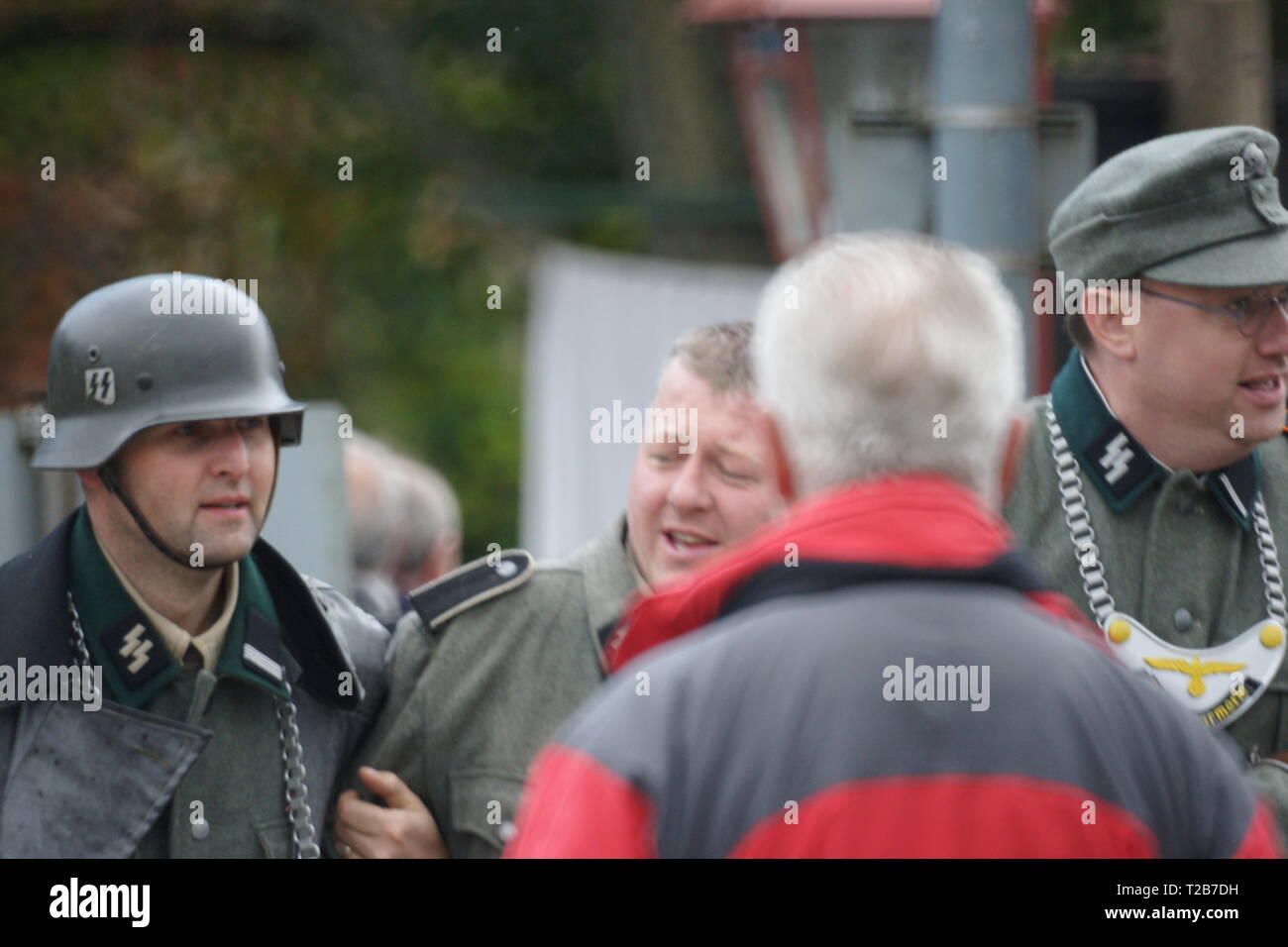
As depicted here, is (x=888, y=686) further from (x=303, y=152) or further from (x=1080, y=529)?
(x=303, y=152)

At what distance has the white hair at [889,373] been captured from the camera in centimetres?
220

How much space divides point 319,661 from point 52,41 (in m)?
11.2

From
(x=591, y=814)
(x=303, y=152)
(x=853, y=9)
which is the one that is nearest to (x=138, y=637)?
(x=591, y=814)

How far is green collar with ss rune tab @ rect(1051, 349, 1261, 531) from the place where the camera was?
142 inches

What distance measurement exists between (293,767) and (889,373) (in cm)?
171

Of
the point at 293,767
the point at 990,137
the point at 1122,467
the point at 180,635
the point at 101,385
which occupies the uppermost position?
the point at 990,137

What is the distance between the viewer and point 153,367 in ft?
12.2

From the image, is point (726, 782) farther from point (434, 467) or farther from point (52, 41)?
point (434, 467)

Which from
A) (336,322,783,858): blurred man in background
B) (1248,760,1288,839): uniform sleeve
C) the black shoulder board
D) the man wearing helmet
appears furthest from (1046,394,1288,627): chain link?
the man wearing helmet

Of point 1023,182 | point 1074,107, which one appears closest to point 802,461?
point 1023,182

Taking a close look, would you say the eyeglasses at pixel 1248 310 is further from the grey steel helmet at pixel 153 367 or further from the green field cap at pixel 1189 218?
the grey steel helmet at pixel 153 367

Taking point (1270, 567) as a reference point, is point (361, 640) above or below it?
below

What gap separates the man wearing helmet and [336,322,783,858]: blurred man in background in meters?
0.12

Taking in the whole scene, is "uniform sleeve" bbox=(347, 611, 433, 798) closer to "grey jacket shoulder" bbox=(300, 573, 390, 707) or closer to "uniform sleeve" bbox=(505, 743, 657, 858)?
"grey jacket shoulder" bbox=(300, 573, 390, 707)
